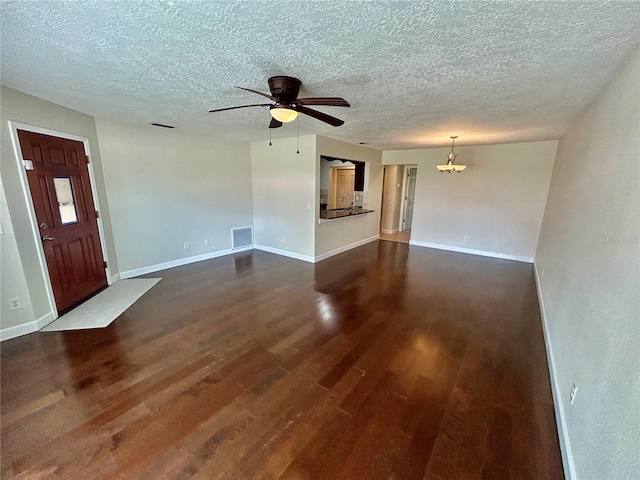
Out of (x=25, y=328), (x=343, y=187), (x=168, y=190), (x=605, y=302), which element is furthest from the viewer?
(x=343, y=187)

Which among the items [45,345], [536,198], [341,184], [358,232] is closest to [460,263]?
[536,198]

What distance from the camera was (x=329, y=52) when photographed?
175cm

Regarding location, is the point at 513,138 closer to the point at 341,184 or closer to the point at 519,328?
the point at 519,328

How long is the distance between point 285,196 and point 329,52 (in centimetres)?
389

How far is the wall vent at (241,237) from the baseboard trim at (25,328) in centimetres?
331

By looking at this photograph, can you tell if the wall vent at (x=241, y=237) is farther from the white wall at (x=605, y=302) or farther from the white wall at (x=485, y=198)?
the white wall at (x=605, y=302)

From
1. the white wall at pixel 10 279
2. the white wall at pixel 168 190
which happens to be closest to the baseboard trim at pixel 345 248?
the white wall at pixel 168 190

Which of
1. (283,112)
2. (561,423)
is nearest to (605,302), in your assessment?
(561,423)

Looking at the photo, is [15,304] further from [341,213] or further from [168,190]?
[341,213]

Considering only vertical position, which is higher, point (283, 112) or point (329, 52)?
point (329, 52)

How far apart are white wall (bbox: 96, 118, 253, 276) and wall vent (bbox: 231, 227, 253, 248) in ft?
0.40

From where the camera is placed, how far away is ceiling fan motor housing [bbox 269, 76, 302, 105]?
81.4 inches

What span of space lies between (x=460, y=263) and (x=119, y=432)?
5.79m

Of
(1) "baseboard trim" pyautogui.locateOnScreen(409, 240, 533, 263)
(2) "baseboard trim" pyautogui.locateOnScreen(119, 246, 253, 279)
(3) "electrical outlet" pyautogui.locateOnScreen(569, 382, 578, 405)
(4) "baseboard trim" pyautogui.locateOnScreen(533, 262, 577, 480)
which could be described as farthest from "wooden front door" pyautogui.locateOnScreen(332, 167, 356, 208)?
(3) "electrical outlet" pyautogui.locateOnScreen(569, 382, 578, 405)
